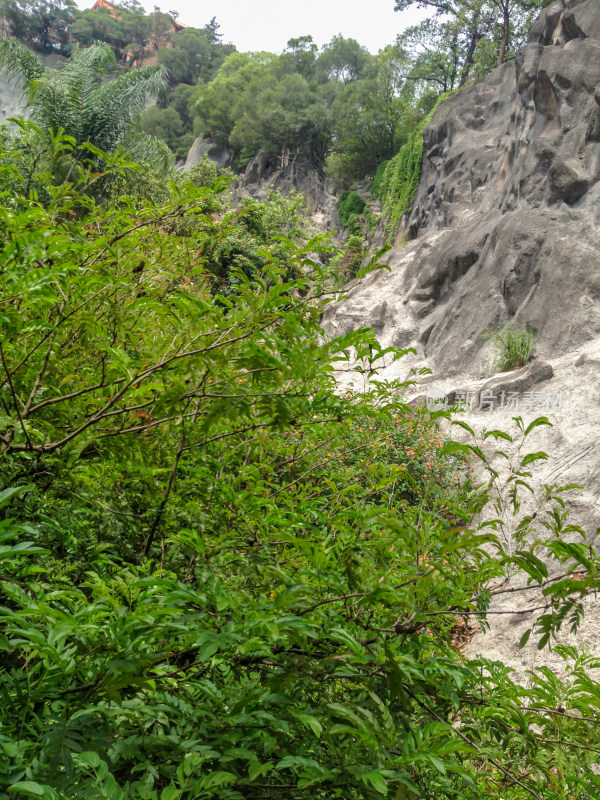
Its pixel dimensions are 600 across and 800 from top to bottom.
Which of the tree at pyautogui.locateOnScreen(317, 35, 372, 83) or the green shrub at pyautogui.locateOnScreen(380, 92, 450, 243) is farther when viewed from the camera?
the tree at pyautogui.locateOnScreen(317, 35, 372, 83)

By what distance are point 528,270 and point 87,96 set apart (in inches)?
439

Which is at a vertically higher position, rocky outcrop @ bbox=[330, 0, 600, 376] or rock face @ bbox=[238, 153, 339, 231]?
rock face @ bbox=[238, 153, 339, 231]

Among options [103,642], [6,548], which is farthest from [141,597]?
[6,548]

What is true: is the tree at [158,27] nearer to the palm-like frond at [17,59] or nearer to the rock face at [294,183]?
the rock face at [294,183]

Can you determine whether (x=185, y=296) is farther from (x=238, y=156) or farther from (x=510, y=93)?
(x=238, y=156)

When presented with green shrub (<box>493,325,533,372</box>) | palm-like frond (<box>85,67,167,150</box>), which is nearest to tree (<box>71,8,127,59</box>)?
palm-like frond (<box>85,67,167,150</box>)

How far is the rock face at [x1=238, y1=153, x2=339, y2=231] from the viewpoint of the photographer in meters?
33.2

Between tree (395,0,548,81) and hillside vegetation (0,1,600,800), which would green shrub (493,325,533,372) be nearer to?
hillside vegetation (0,1,600,800)

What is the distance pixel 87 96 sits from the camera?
41.7 ft

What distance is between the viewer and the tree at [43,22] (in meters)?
49.4

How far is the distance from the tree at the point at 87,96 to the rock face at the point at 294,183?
1866 cm

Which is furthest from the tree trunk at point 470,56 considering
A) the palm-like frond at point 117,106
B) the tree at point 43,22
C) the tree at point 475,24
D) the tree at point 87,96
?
the tree at point 43,22

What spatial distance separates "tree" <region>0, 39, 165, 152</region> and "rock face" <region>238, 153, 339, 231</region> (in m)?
18.7

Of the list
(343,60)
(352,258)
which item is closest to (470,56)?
(352,258)
